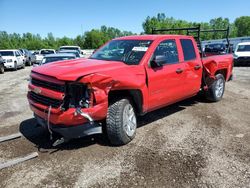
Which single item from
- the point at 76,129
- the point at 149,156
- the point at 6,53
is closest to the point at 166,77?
the point at 149,156

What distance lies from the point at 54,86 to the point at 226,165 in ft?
9.35

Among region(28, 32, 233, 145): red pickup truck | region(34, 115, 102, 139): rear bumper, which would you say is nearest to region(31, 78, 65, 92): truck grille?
region(28, 32, 233, 145): red pickup truck

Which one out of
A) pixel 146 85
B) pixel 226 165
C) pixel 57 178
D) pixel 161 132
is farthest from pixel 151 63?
pixel 57 178

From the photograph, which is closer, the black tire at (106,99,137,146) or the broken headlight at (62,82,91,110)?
the broken headlight at (62,82,91,110)

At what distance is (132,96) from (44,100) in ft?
5.04

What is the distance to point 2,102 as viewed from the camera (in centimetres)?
855

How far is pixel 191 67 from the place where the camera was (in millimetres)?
6391

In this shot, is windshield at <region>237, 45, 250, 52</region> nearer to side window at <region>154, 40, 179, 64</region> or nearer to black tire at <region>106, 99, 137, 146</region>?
side window at <region>154, 40, 179, 64</region>

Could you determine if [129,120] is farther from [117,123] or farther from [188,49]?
[188,49]

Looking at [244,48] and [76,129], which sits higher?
[76,129]

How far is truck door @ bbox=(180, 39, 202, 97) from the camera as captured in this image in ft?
20.7

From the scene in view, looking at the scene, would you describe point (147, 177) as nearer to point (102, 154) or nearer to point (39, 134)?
point (102, 154)

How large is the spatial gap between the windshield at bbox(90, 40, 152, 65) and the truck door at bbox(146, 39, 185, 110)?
0.84ft

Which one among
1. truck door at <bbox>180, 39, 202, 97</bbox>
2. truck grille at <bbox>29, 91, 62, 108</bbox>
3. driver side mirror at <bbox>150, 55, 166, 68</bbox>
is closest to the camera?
truck grille at <bbox>29, 91, 62, 108</bbox>
